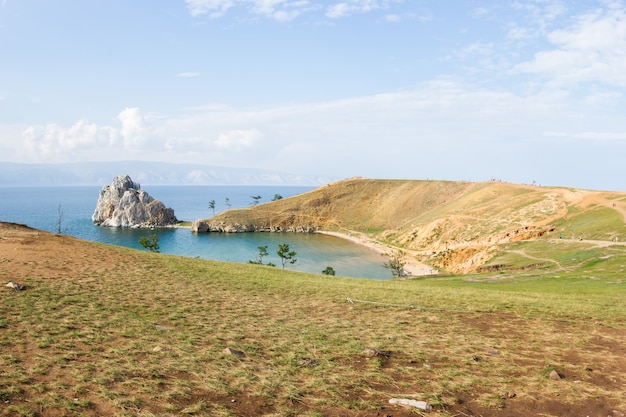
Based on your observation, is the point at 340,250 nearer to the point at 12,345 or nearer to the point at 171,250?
the point at 171,250

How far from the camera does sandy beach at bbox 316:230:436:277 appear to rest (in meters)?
85.7

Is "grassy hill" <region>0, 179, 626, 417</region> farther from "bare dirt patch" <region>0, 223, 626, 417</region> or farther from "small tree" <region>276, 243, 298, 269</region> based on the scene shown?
"small tree" <region>276, 243, 298, 269</region>

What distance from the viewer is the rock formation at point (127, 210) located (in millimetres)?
185625

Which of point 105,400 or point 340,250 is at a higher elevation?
point 105,400

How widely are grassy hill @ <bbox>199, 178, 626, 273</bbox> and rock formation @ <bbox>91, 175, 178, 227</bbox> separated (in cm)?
3414

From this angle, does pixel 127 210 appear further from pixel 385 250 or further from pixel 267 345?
pixel 267 345

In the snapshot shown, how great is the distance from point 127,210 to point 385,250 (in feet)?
411

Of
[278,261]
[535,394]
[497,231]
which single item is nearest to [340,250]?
[278,261]

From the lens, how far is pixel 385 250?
405ft

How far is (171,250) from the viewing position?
128 m

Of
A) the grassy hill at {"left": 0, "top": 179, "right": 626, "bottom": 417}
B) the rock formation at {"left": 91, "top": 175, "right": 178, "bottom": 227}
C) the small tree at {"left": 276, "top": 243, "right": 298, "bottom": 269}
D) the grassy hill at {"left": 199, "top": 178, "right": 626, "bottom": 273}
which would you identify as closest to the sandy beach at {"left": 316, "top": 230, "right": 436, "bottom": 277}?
the grassy hill at {"left": 199, "top": 178, "right": 626, "bottom": 273}

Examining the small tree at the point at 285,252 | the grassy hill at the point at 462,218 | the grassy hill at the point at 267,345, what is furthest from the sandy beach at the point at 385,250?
the grassy hill at the point at 267,345

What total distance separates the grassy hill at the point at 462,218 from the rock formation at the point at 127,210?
34137 mm

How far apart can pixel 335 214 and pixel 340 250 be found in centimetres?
5772
